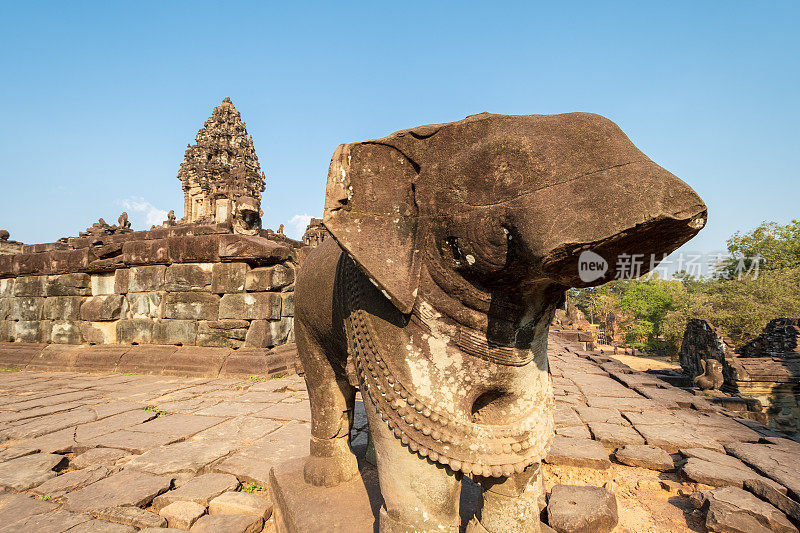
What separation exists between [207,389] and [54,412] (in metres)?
1.55

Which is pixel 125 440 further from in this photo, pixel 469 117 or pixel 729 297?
pixel 729 297

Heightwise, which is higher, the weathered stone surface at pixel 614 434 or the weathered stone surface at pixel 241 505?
the weathered stone surface at pixel 241 505

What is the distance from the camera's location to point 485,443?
128 centimetres

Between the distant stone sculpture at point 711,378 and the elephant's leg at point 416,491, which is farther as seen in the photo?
the distant stone sculpture at point 711,378

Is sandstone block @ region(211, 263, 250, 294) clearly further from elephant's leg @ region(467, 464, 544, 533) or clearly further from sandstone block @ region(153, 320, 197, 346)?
elephant's leg @ region(467, 464, 544, 533)

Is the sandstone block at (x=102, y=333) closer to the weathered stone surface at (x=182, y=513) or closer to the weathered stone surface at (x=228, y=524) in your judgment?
the weathered stone surface at (x=182, y=513)

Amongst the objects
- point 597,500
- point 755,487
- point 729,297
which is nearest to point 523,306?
point 597,500

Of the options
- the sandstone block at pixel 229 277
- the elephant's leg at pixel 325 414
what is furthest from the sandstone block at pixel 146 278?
the elephant's leg at pixel 325 414

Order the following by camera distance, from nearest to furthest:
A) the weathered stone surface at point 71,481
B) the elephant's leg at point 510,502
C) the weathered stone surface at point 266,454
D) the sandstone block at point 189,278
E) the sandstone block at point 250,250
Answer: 1. the elephant's leg at point 510,502
2. the weathered stone surface at point 71,481
3. the weathered stone surface at point 266,454
4. the sandstone block at point 250,250
5. the sandstone block at point 189,278

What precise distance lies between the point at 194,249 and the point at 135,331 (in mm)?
1884

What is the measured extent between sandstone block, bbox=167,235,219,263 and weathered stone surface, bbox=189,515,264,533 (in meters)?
5.06

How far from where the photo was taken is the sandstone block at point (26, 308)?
8156 millimetres

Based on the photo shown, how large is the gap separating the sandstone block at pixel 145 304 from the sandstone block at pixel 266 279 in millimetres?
1772

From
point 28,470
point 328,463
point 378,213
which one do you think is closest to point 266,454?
point 328,463
